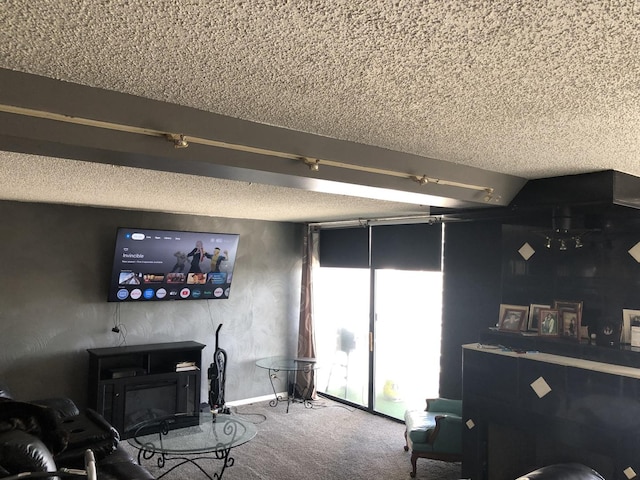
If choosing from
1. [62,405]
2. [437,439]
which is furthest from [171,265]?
[437,439]

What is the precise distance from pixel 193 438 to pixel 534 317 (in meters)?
2.90

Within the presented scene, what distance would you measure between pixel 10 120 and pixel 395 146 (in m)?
1.76

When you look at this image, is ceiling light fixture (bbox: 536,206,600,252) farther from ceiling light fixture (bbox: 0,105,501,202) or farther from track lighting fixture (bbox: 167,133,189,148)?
track lighting fixture (bbox: 167,133,189,148)

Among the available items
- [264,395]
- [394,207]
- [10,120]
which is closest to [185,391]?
[264,395]

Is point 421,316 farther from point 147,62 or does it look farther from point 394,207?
point 147,62

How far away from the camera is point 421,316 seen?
5.81 meters

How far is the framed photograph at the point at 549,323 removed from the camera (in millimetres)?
3750

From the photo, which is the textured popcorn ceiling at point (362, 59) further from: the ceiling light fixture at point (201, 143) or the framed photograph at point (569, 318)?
the framed photograph at point (569, 318)

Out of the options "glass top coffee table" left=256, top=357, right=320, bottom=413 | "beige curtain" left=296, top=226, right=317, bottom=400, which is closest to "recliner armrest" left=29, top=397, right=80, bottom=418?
"glass top coffee table" left=256, top=357, right=320, bottom=413

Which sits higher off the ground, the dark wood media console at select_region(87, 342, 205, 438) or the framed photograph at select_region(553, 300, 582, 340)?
the framed photograph at select_region(553, 300, 582, 340)

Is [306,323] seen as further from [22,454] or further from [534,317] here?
[22,454]

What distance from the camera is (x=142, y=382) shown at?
529 cm

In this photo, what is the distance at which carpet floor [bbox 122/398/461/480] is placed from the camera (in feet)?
14.4

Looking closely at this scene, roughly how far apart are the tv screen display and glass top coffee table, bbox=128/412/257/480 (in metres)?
1.47
